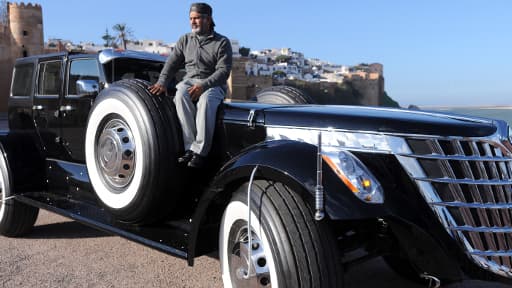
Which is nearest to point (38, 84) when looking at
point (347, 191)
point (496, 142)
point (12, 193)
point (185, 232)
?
point (12, 193)

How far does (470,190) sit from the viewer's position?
248 centimetres

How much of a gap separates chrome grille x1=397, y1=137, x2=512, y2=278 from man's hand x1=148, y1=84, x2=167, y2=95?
1.74m

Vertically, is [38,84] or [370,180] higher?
[38,84]

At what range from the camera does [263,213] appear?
2.55 metres

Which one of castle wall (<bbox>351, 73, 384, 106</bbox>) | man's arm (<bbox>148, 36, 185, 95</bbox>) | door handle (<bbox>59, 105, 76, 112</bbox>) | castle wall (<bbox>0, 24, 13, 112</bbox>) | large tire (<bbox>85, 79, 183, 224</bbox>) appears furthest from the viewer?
castle wall (<bbox>351, 73, 384, 106</bbox>)

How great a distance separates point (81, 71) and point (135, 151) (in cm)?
164

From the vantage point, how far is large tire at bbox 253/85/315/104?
457cm

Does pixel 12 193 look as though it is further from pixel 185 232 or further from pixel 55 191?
pixel 185 232

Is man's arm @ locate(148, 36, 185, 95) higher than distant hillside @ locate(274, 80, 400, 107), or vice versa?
man's arm @ locate(148, 36, 185, 95)

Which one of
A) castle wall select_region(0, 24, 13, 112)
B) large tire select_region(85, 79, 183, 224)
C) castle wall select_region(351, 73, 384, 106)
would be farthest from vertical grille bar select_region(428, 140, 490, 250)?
castle wall select_region(351, 73, 384, 106)

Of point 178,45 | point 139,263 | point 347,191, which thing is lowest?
point 139,263

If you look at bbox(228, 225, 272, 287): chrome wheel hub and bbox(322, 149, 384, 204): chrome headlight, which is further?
bbox(228, 225, 272, 287): chrome wheel hub

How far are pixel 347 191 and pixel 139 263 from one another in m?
2.34

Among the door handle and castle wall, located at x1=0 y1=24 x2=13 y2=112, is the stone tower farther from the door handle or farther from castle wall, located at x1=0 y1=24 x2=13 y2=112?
the door handle
